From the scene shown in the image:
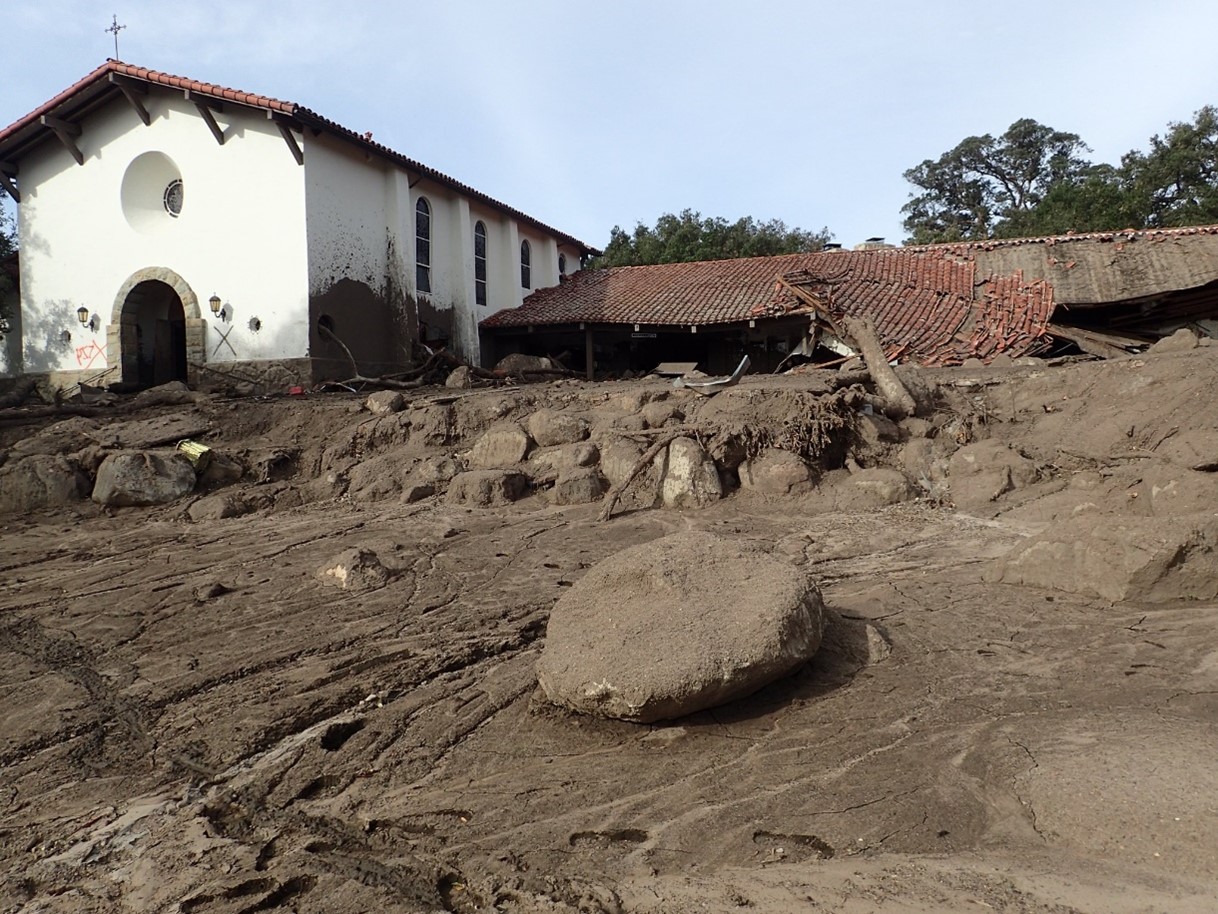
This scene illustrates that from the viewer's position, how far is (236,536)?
7938 millimetres

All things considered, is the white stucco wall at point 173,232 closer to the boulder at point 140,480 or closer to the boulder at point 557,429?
the boulder at point 140,480

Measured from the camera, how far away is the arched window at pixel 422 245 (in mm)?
17391

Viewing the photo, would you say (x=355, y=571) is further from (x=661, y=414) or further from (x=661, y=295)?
(x=661, y=295)

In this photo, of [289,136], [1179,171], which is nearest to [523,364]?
[289,136]

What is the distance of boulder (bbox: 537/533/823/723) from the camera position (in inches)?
144

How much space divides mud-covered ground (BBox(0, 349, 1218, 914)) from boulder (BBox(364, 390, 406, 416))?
12.3 ft

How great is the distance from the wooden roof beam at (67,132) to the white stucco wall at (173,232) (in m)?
0.16

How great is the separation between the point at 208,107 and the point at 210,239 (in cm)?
243

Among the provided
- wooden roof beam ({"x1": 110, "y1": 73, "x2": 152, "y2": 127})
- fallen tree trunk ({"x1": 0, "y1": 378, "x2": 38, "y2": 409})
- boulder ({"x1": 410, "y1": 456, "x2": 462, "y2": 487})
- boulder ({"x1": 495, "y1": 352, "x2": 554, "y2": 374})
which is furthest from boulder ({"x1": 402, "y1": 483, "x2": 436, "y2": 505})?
wooden roof beam ({"x1": 110, "y1": 73, "x2": 152, "y2": 127})

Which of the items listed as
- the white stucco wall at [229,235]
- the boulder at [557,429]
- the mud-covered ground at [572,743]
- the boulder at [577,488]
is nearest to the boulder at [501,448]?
the boulder at [557,429]

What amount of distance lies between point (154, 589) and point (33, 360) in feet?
45.7

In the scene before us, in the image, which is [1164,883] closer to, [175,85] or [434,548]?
[434,548]

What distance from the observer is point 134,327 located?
16.4 meters

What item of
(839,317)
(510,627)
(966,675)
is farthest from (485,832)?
(839,317)
